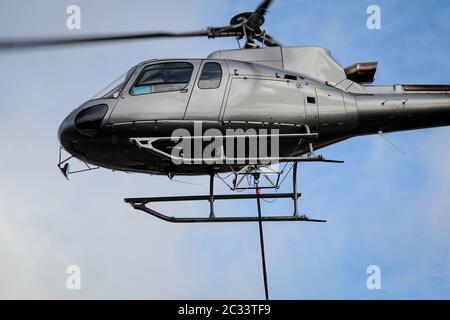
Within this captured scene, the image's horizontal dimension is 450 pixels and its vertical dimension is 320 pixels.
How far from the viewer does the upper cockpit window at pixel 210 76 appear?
9.08 meters

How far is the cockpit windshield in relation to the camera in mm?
9320

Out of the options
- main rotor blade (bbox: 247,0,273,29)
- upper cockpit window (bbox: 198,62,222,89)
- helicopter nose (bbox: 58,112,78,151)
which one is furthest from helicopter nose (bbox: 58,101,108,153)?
main rotor blade (bbox: 247,0,273,29)

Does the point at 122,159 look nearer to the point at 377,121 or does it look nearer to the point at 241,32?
the point at 241,32

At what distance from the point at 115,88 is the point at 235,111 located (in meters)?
2.21

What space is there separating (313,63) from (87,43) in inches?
164

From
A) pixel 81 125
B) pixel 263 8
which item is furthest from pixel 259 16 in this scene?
pixel 81 125

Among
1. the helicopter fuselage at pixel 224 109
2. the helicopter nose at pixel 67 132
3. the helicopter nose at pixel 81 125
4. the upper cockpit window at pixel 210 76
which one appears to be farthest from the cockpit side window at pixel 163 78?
the helicopter nose at pixel 67 132

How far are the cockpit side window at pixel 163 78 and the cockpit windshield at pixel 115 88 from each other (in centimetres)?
29

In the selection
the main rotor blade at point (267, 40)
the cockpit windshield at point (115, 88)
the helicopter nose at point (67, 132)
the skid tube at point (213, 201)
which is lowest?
the skid tube at point (213, 201)

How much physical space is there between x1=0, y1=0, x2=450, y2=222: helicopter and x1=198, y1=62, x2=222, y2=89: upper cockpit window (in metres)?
0.02

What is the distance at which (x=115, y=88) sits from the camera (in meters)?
9.45

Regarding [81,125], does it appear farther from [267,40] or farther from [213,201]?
[267,40]

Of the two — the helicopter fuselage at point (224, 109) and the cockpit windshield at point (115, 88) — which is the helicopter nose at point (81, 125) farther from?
the cockpit windshield at point (115, 88)

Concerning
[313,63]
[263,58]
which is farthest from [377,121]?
[263,58]
